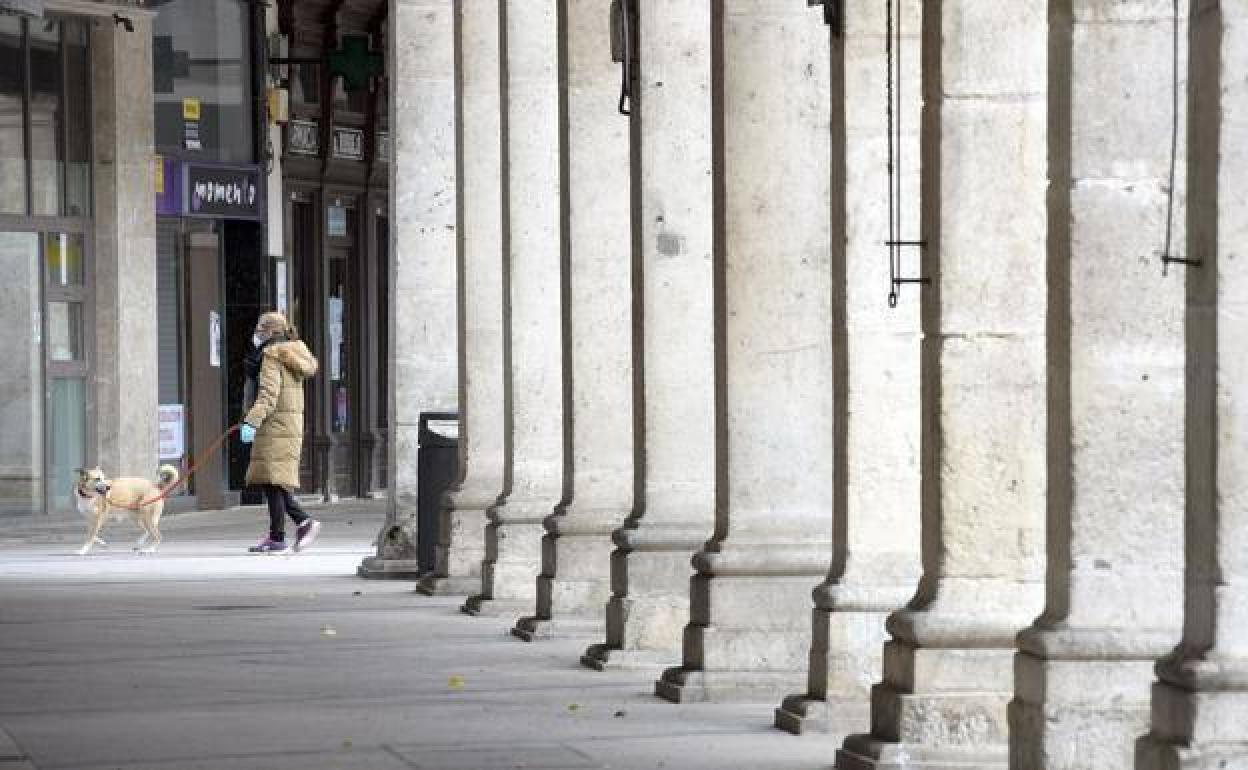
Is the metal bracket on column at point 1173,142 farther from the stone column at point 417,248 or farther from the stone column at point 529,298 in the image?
the stone column at point 417,248

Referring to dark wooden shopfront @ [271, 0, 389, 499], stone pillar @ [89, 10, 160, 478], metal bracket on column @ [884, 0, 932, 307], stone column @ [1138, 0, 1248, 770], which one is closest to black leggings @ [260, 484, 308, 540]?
stone pillar @ [89, 10, 160, 478]

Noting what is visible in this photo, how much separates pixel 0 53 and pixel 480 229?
10.5 m

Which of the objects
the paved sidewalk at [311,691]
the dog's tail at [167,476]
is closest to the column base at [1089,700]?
the paved sidewalk at [311,691]

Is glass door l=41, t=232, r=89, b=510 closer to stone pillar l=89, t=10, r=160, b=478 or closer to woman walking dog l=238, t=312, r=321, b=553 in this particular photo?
stone pillar l=89, t=10, r=160, b=478

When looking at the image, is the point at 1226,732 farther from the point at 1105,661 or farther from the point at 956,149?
the point at 956,149

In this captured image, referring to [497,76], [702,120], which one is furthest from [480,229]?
[702,120]

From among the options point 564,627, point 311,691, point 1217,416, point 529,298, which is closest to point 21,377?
point 529,298

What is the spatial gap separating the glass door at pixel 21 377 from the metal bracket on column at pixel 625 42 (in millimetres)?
15266

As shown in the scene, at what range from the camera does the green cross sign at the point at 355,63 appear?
30.1m

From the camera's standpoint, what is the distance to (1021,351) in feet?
Result: 33.9

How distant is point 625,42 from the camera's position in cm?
1452

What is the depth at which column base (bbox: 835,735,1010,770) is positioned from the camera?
10070 millimetres

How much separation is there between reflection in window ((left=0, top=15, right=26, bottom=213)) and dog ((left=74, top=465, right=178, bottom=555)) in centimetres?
453

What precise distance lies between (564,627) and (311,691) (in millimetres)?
2621
